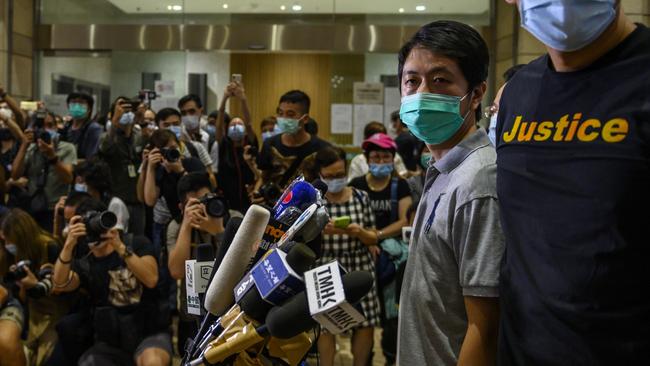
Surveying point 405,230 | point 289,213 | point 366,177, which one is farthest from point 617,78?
point 366,177

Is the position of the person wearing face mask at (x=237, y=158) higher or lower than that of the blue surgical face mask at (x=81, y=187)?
higher

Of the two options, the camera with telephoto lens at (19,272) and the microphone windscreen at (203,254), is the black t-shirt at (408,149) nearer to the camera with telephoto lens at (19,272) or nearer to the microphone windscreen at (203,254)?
the camera with telephoto lens at (19,272)

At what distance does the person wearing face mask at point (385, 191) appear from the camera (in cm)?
522

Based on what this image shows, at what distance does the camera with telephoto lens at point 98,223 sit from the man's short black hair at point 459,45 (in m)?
2.72

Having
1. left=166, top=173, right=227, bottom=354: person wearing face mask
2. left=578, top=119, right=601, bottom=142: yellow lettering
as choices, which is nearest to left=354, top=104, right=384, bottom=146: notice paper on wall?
left=166, top=173, right=227, bottom=354: person wearing face mask

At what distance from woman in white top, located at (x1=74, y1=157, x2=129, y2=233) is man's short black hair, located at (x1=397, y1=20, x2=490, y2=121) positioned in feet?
13.3

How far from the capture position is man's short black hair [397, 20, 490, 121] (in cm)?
184

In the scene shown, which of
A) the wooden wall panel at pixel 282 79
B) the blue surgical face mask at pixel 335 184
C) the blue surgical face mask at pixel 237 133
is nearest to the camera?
the blue surgical face mask at pixel 335 184

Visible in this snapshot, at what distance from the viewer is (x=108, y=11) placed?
9.69 meters

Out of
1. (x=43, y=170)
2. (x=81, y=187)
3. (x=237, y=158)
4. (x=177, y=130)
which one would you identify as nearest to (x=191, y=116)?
(x=177, y=130)

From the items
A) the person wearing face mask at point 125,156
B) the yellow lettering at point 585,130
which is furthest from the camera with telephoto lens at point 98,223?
the yellow lettering at point 585,130

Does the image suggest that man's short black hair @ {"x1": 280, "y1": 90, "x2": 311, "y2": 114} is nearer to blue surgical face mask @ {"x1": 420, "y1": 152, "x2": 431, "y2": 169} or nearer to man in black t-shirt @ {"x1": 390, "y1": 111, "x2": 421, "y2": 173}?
blue surgical face mask @ {"x1": 420, "y1": 152, "x2": 431, "y2": 169}

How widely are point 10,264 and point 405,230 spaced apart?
2.77m

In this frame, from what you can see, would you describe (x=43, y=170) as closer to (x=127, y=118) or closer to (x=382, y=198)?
(x=127, y=118)
